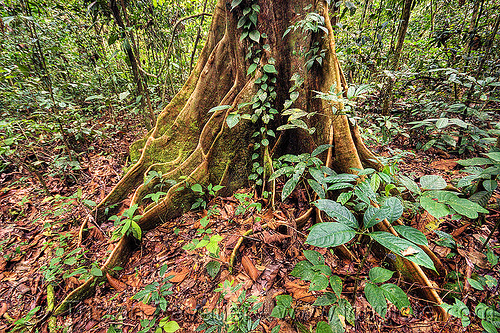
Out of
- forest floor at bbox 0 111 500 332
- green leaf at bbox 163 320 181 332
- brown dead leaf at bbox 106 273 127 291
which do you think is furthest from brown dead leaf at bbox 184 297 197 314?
brown dead leaf at bbox 106 273 127 291

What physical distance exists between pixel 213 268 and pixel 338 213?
51.0 inches

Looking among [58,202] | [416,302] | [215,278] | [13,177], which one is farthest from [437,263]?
[13,177]

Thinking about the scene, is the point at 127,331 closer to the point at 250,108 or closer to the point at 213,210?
the point at 213,210

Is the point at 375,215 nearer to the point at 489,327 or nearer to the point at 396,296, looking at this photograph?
the point at 396,296

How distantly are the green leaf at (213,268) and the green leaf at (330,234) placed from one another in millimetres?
1213

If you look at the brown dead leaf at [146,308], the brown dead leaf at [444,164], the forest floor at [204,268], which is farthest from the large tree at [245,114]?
the brown dead leaf at [444,164]

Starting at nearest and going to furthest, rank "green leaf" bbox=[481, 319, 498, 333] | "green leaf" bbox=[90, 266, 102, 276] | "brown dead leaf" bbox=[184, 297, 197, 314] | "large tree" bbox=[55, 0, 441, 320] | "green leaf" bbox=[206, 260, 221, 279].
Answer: "green leaf" bbox=[481, 319, 498, 333] → "brown dead leaf" bbox=[184, 297, 197, 314] → "green leaf" bbox=[206, 260, 221, 279] → "green leaf" bbox=[90, 266, 102, 276] → "large tree" bbox=[55, 0, 441, 320]

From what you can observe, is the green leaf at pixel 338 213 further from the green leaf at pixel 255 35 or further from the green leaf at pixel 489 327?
the green leaf at pixel 255 35

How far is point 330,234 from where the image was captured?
3.02ft

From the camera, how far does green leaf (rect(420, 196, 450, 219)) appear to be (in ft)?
3.31

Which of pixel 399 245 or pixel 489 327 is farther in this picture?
pixel 489 327

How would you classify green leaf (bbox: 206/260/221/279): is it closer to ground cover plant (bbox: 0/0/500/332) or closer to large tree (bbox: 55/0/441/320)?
ground cover plant (bbox: 0/0/500/332)

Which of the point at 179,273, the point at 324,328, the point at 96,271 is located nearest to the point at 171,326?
the point at 179,273

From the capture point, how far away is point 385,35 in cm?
425
